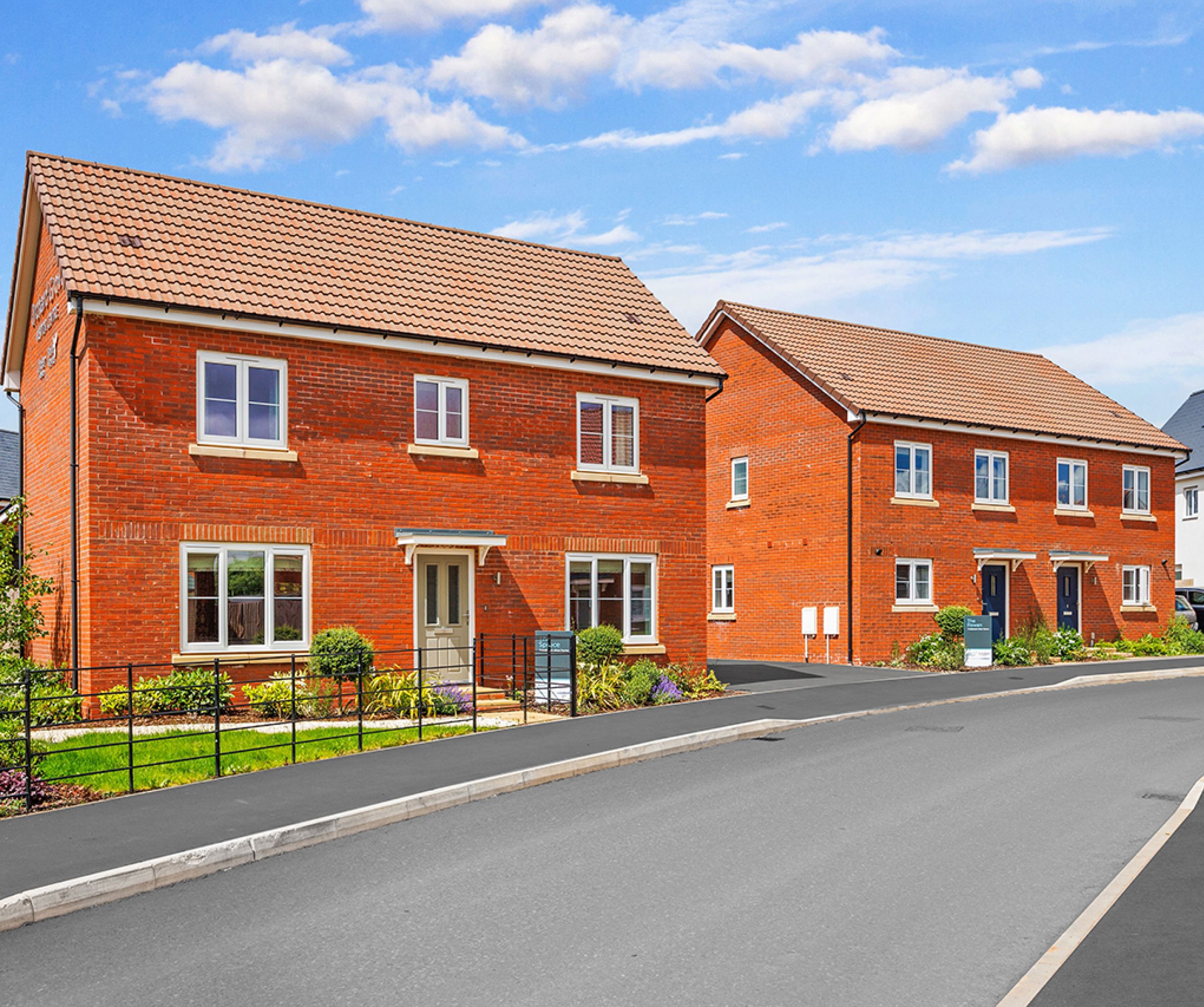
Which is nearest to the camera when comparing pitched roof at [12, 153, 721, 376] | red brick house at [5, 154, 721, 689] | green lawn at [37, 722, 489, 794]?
green lawn at [37, 722, 489, 794]

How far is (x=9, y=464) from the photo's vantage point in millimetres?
46406

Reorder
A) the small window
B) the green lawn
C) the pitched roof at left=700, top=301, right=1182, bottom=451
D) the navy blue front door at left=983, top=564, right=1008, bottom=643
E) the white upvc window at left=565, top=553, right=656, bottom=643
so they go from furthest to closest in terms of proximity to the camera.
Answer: the small window < the navy blue front door at left=983, top=564, right=1008, bottom=643 < the pitched roof at left=700, top=301, right=1182, bottom=451 < the white upvc window at left=565, top=553, right=656, bottom=643 < the green lawn

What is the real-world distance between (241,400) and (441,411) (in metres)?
3.31

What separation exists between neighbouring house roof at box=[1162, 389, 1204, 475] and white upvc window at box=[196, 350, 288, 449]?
40.5 m

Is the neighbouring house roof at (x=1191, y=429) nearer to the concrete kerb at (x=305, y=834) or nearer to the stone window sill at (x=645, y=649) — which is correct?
the stone window sill at (x=645, y=649)

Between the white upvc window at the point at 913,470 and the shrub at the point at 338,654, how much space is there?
15533 millimetres

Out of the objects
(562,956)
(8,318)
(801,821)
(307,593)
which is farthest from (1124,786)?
(8,318)

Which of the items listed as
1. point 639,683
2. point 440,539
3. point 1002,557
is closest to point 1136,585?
point 1002,557

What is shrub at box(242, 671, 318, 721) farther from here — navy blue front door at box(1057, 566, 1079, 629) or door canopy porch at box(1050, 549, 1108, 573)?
navy blue front door at box(1057, 566, 1079, 629)

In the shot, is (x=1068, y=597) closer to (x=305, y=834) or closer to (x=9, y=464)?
(x=305, y=834)

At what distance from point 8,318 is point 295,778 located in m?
14.5

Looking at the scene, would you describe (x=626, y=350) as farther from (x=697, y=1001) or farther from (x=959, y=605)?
(x=697, y=1001)

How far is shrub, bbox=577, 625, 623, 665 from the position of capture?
19594mm

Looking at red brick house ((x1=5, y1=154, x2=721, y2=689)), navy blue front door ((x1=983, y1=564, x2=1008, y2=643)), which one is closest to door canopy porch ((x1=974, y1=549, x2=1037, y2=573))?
navy blue front door ((x1=983, y1=564, x2=1008, y2=643))
